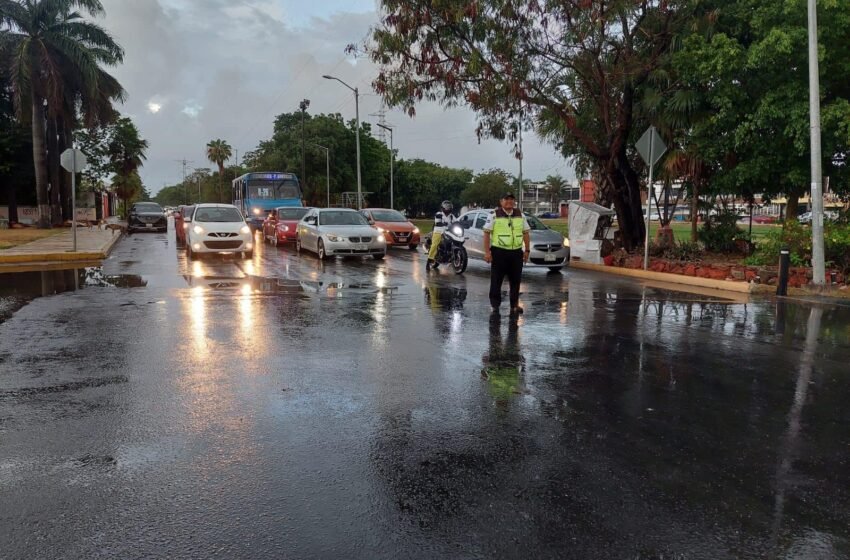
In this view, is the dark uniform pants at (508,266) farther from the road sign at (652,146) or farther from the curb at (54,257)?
the curb at (54,257)

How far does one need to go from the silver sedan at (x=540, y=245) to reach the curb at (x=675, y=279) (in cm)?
112

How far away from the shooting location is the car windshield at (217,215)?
1902cm

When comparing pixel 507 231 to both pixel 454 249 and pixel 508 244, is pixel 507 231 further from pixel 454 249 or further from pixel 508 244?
pixel 454 249

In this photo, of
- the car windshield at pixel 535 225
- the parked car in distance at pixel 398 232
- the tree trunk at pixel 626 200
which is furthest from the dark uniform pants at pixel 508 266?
the parked car in distance at pixel 398 232

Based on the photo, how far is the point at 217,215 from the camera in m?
19.3

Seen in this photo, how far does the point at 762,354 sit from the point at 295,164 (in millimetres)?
59369

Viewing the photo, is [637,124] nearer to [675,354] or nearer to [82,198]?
[675,354]

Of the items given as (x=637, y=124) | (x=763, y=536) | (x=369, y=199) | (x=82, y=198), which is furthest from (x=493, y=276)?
(x=369, y=199)

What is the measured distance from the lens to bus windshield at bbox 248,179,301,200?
106ft

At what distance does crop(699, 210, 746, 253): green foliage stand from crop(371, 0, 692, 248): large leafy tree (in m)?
1.75

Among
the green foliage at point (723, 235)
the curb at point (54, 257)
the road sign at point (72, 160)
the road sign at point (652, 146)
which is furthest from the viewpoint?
the road sign at point (72, 160)

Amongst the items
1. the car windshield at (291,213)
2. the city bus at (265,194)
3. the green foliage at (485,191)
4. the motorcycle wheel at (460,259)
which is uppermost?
the green foliage at (485,191)

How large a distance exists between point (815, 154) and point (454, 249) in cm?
761

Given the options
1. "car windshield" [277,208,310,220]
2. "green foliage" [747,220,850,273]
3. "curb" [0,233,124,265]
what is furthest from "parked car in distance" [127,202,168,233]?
"green foliage" [747,220,850,273]
